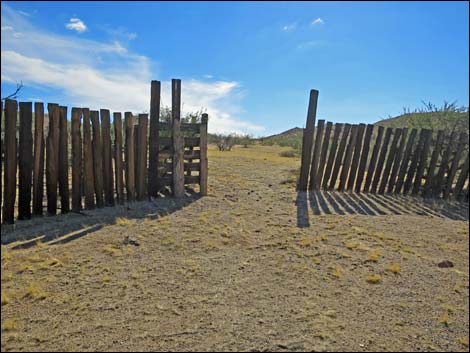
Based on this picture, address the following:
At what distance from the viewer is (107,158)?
4.79m

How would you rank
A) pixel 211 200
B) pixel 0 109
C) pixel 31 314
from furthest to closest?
1. pixel 211 200
2. pixel 0 109
3. pixel 31 314

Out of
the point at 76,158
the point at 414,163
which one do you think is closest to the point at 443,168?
the point at 414,163

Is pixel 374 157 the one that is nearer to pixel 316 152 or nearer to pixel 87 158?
pixel 316 152

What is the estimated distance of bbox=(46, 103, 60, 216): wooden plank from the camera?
4227 millimetres

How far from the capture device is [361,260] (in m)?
3.55

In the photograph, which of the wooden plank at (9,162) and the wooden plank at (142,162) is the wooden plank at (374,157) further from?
the wooden plank at (9,162)

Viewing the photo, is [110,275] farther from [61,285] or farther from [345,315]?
[345,315]

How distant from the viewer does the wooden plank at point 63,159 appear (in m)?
4.30

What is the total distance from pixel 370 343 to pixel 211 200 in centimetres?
391

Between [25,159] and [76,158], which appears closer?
[25,159]

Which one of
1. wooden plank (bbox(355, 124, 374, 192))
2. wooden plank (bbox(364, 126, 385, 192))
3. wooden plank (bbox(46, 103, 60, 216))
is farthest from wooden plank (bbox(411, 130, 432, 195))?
wooden plank (bbox(46, 103, 60, 216))

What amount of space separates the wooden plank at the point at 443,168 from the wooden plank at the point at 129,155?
261 inches

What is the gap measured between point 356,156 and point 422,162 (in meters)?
1.63

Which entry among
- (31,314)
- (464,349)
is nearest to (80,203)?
(31,314)
